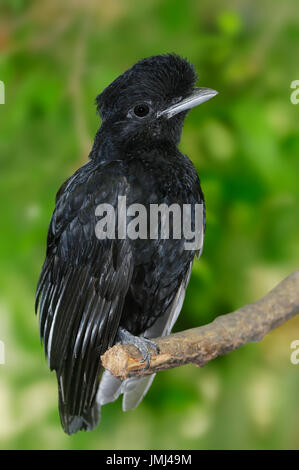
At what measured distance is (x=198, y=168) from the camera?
2.44m

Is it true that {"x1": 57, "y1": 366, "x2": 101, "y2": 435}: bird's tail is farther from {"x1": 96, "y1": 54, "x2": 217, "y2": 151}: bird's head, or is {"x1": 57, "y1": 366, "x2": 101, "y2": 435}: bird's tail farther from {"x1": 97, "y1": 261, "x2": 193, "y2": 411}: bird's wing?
{"x1": 96, "y1": 54, "x2": 217, "y2": 151}: bird's head

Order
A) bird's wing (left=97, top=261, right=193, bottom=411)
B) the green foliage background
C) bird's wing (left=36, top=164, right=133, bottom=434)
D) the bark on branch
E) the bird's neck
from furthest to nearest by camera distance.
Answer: the green foliage background
bird's wing (left=97, top=261, right=193, bottom=411)
the bird's neck
bird's wing (left=36, top=164, right=133, bottom=434)
the bark on branch

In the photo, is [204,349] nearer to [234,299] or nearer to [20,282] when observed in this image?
[234,299]

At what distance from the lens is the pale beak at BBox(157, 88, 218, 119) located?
181cm

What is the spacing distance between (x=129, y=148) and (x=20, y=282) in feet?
2.78

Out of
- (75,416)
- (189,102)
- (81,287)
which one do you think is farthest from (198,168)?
(75,416)

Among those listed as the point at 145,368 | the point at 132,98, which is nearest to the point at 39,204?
the point at 132,98

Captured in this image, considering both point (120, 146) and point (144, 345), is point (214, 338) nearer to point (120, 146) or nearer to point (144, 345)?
point (144, 345)

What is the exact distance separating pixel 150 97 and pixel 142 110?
49mm

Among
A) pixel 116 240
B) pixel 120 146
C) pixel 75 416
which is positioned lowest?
pixel 75 416

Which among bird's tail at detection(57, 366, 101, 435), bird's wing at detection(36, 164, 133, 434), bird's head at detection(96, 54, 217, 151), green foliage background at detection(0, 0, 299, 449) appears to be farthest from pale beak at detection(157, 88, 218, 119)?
bird's tail at detection(57, 366, 101, 435)

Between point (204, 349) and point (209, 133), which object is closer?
point (204, 349)

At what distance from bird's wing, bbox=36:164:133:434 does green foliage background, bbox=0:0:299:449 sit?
0.40 meters
